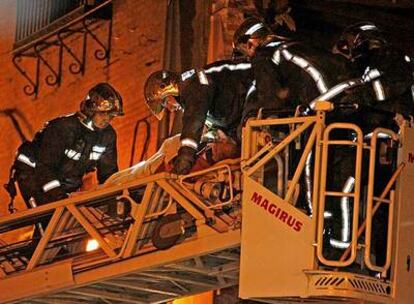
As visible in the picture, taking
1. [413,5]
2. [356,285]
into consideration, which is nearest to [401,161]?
[356,285]

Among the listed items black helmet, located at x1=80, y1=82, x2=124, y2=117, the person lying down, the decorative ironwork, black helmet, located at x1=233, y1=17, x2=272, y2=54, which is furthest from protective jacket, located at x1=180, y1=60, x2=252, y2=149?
the decorative ironwork

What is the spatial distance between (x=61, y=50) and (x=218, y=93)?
597cm

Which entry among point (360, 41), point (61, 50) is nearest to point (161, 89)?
point (360, 41)

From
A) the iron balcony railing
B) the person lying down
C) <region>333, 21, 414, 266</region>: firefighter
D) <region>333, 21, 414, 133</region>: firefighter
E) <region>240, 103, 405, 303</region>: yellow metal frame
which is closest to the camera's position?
<region>240, 103, 405, 303</region>: yellow metal frame

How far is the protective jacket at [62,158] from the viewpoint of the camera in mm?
11211

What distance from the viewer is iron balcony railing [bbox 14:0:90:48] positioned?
16120 mm

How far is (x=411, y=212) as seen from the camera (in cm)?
856

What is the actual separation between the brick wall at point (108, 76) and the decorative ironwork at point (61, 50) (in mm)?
59

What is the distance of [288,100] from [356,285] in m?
1.84

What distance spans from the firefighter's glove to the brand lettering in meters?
1.00

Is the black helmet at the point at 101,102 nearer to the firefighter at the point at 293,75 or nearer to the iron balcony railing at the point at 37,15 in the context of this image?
the firefighter at the point at 293,75

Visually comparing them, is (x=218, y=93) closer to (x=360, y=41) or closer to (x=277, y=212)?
(x=360, y=41)

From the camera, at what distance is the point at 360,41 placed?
9.33 m

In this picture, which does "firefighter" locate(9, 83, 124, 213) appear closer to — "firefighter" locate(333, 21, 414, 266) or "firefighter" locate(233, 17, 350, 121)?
"firefighter" locate(233, 17, 350, 121)
